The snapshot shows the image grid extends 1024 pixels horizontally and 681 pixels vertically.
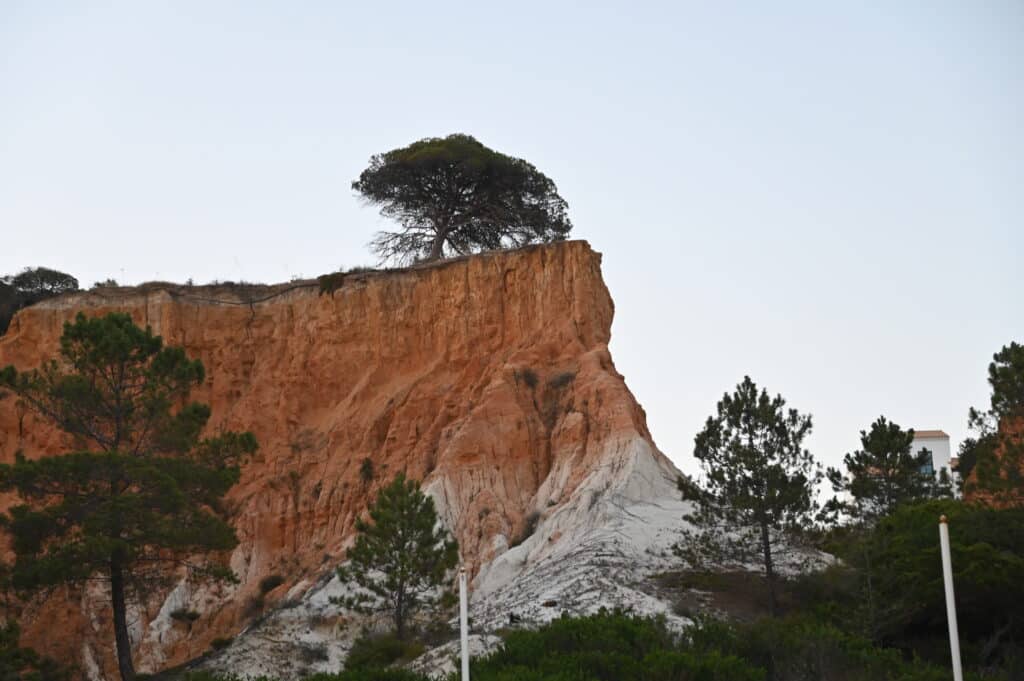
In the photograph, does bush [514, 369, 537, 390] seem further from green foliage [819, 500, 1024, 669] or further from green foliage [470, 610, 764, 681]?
green foliage [470, 610, 764, 681]

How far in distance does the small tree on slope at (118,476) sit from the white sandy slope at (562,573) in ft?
12.4

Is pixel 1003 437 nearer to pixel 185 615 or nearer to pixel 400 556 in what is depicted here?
pixel 400 556

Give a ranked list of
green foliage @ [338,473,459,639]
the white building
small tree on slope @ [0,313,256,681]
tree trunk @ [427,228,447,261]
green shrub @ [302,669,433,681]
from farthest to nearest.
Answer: the white building, tree trunk @ [427,228,447,261], green foliage @ [338,473,459,639], small tree on slope @ [0,313,256,681], green shrub @ [302,669,433,681]

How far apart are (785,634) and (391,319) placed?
24.8 metres

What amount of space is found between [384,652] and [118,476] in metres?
7.36

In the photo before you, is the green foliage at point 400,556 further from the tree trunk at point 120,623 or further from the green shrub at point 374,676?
the green shrub at point 374,676

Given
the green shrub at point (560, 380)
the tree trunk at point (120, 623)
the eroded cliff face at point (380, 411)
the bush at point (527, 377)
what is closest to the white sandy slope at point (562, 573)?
the eroded cliff face at point (380, 411)

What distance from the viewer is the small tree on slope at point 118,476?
94.9ft

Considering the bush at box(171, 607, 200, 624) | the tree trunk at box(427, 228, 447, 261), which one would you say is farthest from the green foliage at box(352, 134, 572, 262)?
the bush at box(171, 607, 200, 624)

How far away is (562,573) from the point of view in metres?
31.4

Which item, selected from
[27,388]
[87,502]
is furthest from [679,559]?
[27,388]

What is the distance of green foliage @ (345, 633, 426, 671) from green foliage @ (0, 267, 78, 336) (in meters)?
27.2

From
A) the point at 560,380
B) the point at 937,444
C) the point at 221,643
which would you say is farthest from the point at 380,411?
the point at 937,444

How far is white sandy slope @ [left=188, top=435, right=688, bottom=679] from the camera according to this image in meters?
29.7
